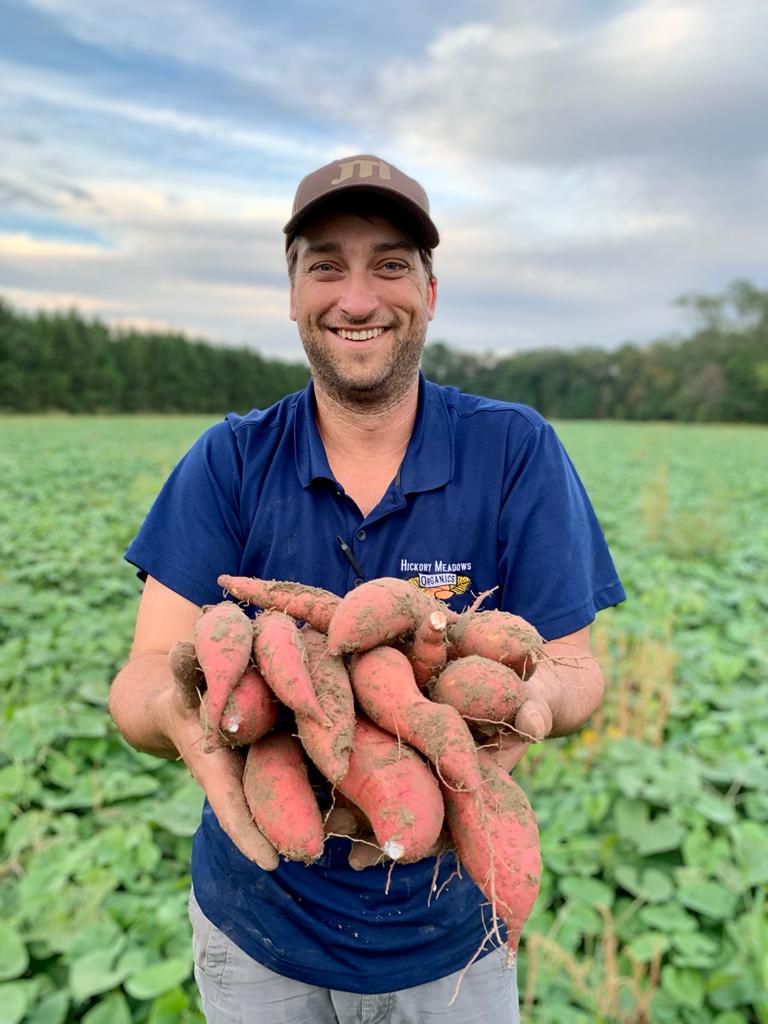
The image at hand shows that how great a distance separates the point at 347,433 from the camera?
74.4 inches

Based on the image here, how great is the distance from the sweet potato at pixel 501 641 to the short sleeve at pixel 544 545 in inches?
10.7

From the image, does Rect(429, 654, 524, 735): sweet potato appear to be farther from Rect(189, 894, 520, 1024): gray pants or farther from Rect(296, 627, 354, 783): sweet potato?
Rect(189, 894, 520, 1024): gray pants

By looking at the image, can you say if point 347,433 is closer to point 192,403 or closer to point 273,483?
point 273,483

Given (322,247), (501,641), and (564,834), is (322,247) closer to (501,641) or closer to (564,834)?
(501,641)

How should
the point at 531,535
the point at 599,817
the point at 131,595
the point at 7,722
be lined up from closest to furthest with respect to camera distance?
the point at 531,535, the point at 599,817, the point at 7,722, the point at 131,595

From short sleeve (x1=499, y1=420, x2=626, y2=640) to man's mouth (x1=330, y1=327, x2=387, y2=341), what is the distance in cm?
43

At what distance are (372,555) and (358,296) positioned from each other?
596 mm

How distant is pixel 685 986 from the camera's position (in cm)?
241

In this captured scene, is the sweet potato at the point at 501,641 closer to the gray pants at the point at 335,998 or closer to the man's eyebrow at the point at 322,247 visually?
the gray pants at the point at 335,998

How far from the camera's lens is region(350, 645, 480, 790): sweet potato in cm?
128

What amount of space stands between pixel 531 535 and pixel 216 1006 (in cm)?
129

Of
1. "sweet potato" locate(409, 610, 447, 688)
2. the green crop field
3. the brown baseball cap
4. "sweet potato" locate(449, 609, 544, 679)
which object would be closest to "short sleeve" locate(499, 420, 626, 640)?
"sweet potato" locate(449, 609, 544, 679)

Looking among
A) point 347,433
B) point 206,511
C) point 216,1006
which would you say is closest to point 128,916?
point 216,1006

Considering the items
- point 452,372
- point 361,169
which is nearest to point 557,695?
point 361,169
